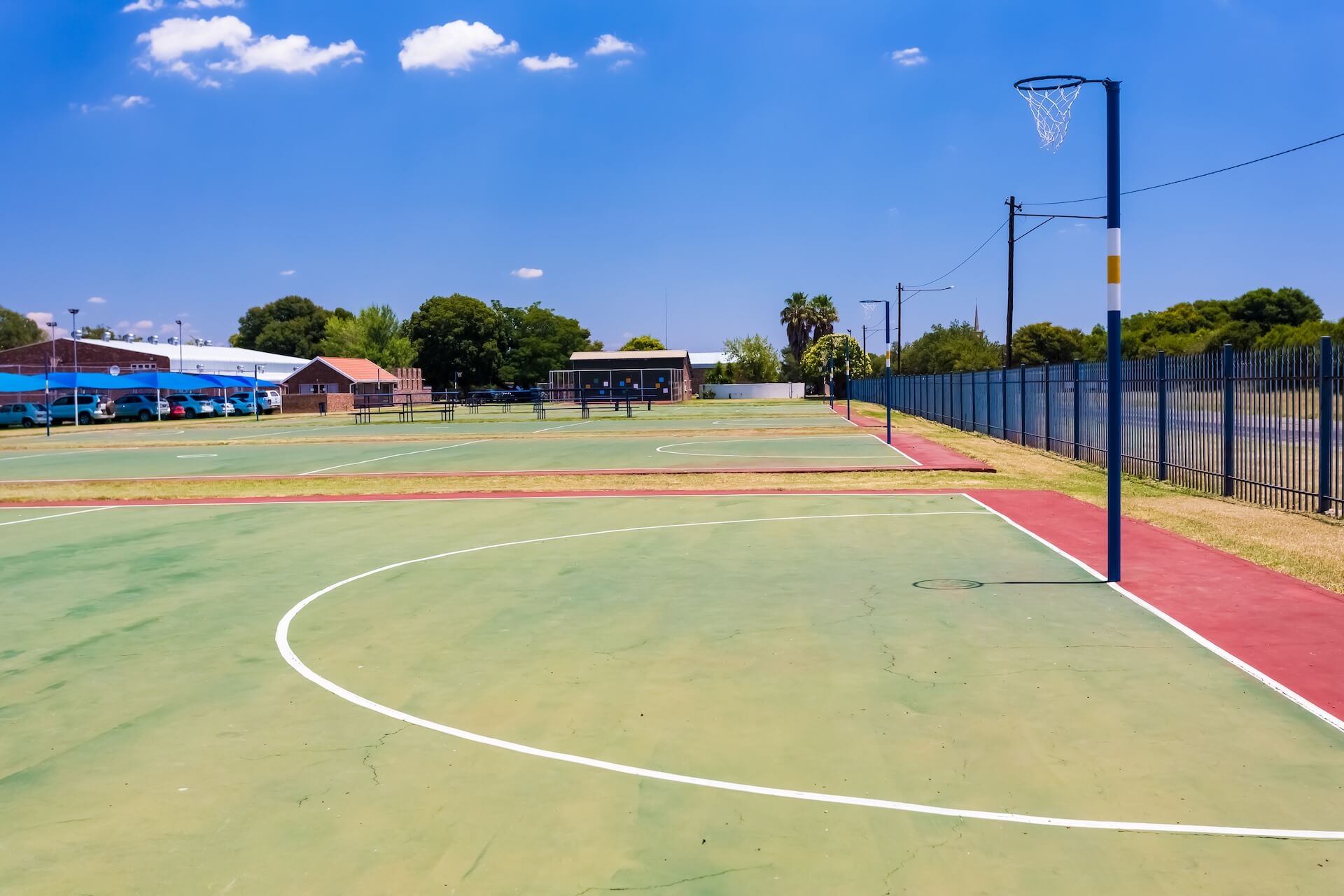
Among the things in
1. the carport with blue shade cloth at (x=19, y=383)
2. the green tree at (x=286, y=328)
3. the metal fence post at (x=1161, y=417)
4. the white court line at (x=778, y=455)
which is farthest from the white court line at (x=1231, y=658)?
the green tree at (x=286, y=328)

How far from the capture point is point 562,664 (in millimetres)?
8305

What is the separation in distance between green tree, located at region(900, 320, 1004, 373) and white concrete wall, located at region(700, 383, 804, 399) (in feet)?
40.7

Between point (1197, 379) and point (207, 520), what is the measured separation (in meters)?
16.9

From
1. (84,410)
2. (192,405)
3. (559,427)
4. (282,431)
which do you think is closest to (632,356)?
(192,405)

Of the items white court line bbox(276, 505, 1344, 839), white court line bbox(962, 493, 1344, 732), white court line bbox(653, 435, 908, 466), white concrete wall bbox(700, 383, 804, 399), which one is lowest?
white court line bbox(276, 505, 1344, 839)

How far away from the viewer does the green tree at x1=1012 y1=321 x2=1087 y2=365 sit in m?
118

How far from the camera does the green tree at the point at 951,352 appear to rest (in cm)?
10449

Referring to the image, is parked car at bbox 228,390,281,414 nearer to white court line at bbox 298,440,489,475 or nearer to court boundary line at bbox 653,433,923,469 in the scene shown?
white court line at bbox 298,440,489,475

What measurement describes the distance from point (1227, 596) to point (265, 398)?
8367cm

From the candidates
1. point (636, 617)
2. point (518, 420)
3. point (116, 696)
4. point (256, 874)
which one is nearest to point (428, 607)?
point (636, 617)

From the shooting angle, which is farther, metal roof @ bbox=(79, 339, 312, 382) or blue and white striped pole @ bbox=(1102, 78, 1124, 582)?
metal roof @ bbox=(79, 339, 312, 382)

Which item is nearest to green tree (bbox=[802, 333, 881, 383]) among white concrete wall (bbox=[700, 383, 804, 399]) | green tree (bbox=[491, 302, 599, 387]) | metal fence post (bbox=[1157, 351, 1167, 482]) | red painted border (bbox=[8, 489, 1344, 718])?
white concrete wall (bbox=[700, 383, 804, 399])

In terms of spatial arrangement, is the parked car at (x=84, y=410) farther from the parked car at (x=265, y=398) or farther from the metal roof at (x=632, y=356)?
the metal roof at (x=632, y=356)

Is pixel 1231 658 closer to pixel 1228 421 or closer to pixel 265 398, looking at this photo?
pixel 1228 421
